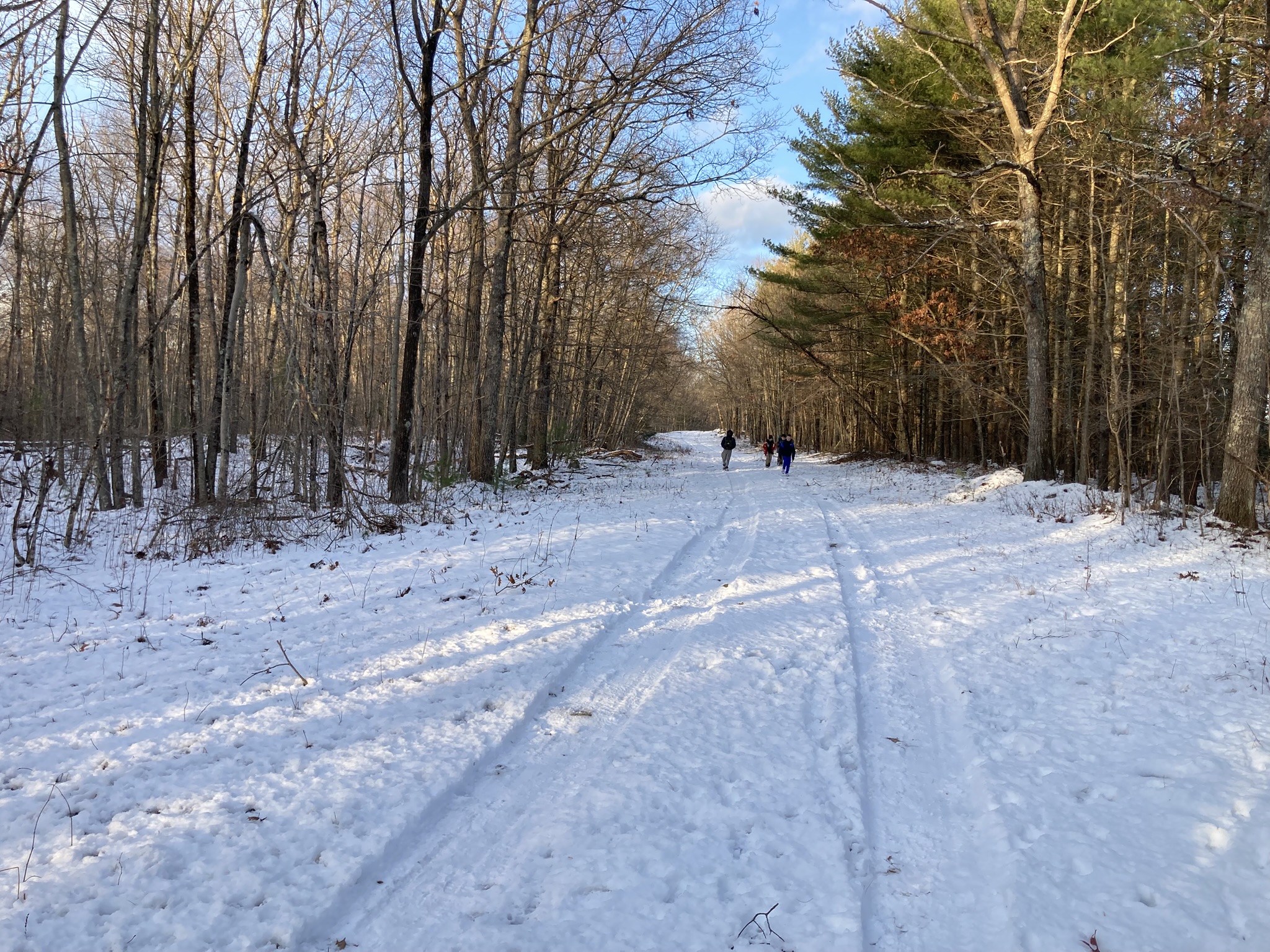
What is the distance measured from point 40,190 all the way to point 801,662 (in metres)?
19.6

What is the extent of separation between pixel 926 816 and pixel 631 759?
1584 mm

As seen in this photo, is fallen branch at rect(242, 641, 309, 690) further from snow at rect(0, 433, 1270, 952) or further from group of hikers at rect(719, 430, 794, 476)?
group of hikers at rect(719, 430, 794, 476)

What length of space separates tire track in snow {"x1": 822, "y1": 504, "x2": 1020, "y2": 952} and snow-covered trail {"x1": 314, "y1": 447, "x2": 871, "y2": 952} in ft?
0.47

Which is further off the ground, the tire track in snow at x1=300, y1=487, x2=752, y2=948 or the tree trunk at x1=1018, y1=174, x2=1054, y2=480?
the tree trunk at x1=1018, y1=174, x2=1054, y2=480

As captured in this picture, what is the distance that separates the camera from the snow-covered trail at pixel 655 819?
2619 millimetres

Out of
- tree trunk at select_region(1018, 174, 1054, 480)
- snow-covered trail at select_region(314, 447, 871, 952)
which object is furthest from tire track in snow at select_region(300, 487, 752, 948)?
tree trunk at select_region(1018, 174, 1054, 480)

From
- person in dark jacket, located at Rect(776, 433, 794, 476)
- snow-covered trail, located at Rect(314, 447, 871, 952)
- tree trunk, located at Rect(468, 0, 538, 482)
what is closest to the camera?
snow-covered trail, located at Rect(314, 447, 871, 952)

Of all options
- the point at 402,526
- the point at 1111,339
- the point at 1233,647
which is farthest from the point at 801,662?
the point at 1111,339

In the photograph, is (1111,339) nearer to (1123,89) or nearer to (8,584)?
(1123,89)

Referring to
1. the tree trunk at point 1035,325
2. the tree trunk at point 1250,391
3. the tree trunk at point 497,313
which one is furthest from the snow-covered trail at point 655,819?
the tree trunk at point 1035,325

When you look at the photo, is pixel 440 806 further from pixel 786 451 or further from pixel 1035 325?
pixel 786 451

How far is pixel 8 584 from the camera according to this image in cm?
719

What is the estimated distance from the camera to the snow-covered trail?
8.59 ft

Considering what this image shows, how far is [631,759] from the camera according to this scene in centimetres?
383
